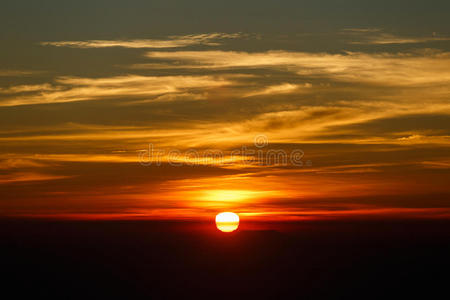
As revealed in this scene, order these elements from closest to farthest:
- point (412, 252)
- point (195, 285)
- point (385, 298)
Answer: point (385, 298), point (195, 285), point (412, 252)

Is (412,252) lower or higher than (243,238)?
lower

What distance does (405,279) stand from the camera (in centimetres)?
10644

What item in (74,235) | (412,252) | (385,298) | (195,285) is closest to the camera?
(385,298)

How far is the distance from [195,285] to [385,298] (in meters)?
30.0

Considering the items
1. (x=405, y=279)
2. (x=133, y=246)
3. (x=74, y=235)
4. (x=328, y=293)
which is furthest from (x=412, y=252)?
(x=74, y=235)

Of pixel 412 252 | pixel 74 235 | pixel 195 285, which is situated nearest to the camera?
pixel 195 285

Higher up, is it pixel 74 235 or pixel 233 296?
pixel 74 235

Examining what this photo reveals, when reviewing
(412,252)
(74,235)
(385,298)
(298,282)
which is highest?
(74,235)

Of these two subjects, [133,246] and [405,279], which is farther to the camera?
[133,246]

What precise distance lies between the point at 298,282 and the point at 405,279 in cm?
1757

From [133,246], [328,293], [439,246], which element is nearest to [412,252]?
[439,246]

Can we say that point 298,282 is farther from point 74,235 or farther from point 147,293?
point 74,235

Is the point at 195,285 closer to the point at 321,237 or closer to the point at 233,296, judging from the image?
the point at 233,296

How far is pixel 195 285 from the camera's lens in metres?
106
